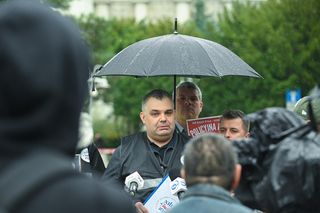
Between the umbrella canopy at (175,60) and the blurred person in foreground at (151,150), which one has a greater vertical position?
the umbrella canopy at (175,60)

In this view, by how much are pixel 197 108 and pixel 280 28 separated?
36329 millimetres

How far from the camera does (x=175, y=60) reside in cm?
959

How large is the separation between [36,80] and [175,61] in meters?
6.87

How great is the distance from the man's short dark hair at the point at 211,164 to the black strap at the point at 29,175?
1453 millimetres

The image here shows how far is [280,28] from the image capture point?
150ft

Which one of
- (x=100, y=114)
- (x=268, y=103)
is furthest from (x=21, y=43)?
(x=100, y=114)

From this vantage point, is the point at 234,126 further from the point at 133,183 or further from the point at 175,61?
the point at 175,61

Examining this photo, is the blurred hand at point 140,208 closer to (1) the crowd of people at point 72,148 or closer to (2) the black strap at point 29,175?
(1) the crowd of people at point 72,148

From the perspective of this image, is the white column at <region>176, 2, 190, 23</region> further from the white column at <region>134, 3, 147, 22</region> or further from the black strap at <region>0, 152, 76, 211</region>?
the black strap at <region>0, 152, 76, 211</region>

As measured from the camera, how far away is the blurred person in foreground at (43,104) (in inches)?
107

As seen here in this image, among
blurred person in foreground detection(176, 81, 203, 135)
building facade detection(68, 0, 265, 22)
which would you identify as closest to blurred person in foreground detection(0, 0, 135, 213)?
blurred person in foreground detection(176, 81, 203, 135)

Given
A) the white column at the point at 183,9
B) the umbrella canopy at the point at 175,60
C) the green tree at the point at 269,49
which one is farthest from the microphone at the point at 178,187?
the white column at the point at 183,9

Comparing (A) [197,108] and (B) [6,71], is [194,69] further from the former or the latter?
(B) [6,71]

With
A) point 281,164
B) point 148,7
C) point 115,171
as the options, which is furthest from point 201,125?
point 148,7
